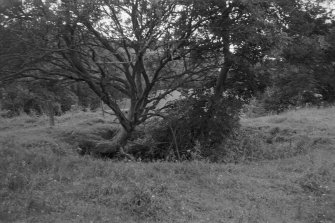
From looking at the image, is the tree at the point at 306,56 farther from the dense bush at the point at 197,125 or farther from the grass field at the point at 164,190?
the grass field at the point at 164,190

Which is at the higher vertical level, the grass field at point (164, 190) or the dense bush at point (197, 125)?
the dense bush at point (197, 125)

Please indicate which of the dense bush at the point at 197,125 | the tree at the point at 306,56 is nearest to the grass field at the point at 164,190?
the dense bush at the point at 197,125

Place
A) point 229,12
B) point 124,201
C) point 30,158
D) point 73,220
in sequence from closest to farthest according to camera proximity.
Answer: point 73,220, point 124,201, point 30,158, point 229,12

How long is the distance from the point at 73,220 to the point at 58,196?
0.87 meters

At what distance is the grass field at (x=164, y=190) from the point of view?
612 centimetres

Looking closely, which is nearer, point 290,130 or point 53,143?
point 53,143

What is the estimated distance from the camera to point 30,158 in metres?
8.42

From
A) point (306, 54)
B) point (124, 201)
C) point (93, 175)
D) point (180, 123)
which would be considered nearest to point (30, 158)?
point (93, 175)

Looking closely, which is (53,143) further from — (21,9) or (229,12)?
(229,12)

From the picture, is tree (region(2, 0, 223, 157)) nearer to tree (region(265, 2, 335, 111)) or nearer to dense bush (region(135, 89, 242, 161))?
dense bush (region(135, 89, 242, 161))

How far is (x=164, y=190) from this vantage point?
7.01m

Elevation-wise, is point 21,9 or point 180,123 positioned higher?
point 21,9

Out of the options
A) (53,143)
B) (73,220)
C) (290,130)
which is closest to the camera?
(73,220)

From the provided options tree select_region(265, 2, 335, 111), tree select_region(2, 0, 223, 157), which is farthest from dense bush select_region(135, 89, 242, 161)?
tree select_region(265, 2, 335, 111)
